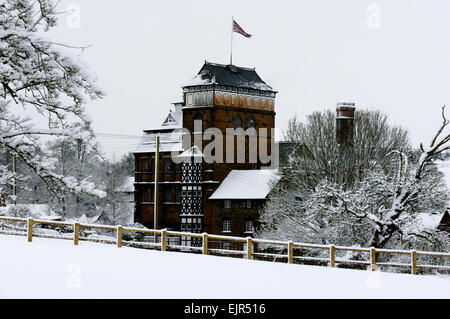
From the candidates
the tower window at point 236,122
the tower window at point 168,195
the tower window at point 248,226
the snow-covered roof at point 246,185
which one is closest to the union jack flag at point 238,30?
the tower window at point 236,122

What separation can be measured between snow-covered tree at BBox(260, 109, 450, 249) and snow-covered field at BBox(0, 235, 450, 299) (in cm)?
1021

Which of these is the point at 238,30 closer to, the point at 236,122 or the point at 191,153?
the point at 236,122

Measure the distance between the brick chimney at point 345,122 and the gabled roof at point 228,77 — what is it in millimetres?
12788

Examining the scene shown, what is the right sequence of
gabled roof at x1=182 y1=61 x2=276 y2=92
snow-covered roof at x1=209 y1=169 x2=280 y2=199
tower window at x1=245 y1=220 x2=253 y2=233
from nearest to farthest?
tower window at x1=245 y1=220 x2=253 y2=233, snow-covered roof at x1=209 y1=169 x2=280 y2=199, gabled roof at x1=182 y1=61 x2=276 y2=92

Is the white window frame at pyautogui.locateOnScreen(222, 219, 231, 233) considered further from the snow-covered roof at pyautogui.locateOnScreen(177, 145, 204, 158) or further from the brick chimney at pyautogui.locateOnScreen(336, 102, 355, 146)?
the brick chimney at pyautogui.locateOnScreen(336, 102, 355, 146)

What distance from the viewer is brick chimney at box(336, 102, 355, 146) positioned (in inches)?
2030

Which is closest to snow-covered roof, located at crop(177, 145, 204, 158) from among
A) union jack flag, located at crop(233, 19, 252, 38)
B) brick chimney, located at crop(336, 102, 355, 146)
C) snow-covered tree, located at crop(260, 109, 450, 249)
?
union jack flag, located at crop(233, 19, 252, 38)

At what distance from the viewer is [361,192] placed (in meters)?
36.0

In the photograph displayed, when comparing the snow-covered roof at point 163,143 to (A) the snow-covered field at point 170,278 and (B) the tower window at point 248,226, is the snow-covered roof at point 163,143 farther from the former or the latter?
(A) the snow-covered field at point 170,278

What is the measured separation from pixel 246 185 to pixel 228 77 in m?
11.0

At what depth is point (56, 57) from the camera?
15.3 m

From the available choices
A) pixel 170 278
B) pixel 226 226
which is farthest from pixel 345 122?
pixel 170 278

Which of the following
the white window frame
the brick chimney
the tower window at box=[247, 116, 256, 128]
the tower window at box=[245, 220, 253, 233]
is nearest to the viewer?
the brick chimney
